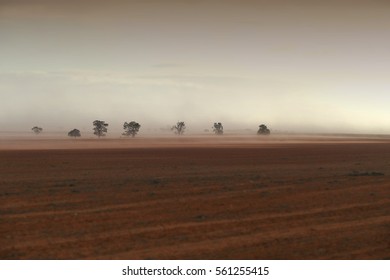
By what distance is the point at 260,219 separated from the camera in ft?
24.4

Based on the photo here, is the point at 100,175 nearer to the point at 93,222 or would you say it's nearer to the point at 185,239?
the point at 93,222

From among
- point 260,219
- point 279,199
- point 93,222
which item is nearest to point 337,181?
point 279,199

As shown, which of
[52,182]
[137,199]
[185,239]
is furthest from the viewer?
[52,182]

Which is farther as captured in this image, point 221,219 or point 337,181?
point 337,181

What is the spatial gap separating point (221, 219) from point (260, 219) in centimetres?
67

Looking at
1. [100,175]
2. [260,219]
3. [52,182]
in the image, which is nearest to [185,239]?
[260,219]

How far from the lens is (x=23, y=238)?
6281 millimetres
